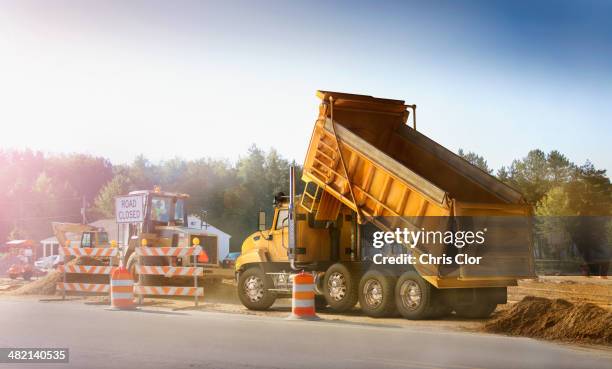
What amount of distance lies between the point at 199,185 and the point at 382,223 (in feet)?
210

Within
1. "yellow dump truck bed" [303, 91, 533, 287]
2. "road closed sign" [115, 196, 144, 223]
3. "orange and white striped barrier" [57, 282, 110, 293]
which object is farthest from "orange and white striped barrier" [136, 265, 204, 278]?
"road closed sign" [115, 196, 144, 223]

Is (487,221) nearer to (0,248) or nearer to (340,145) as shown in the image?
(340,145)

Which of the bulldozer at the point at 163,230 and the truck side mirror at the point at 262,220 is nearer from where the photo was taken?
the truck side mirror at the point at 262,220

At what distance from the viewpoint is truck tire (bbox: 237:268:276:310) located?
834 inches

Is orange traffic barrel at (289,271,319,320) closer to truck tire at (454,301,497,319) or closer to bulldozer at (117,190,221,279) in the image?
truck tire at (454,301,497,319)

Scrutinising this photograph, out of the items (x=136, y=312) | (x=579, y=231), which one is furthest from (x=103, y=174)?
(x=136, y=312)

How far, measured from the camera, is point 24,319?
17.1 metres

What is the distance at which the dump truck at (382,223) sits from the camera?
56.4 feet

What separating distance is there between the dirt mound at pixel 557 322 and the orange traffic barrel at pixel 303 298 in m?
4.00

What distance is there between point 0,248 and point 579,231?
→ 65044 millimetres

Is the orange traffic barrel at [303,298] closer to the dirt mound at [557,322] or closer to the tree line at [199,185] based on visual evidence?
the dirt mound at [557,322]

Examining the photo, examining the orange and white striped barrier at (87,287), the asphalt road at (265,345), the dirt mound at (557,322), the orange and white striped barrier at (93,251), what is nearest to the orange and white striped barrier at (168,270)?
the orange and white striped barrier at (93,251)

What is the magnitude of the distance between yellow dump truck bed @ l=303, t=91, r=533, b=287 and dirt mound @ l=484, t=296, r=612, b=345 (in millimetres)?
1401

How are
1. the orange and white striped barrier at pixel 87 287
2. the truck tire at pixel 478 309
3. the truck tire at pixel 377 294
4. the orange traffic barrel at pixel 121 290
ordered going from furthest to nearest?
the orange and white striped barrier at pixel 87 287 < the orange traffic barrel at pixel 121 290 < the truck tire at pixel 478 309 < the truck tire at pixel 377 294
